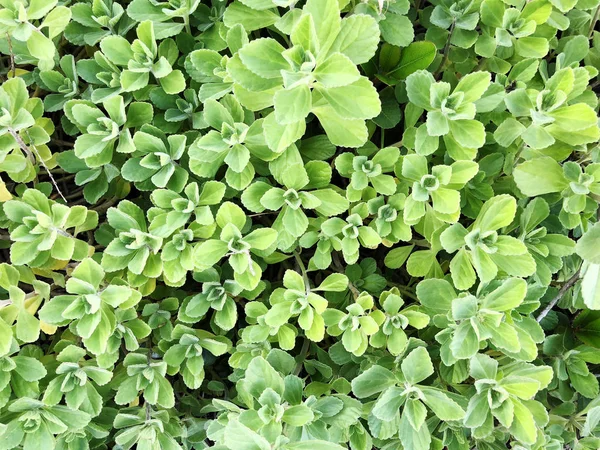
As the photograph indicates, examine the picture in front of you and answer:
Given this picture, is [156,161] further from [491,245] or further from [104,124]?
[491,245]

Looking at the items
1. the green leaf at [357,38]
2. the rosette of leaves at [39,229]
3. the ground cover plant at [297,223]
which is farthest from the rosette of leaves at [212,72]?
the rosette of leaves at [39,229]

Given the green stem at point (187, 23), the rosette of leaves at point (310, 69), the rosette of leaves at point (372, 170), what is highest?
the rosette of leaves at point (310, 69)

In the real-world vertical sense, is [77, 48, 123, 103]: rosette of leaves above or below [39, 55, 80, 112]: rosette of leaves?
above

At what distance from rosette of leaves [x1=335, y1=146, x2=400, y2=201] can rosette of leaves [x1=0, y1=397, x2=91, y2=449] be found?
694mm

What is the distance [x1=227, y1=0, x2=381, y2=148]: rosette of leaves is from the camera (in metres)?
0.81

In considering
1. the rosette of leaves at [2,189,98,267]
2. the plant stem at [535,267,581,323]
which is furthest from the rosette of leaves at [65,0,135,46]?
the plant stem at [535,267,581,323]

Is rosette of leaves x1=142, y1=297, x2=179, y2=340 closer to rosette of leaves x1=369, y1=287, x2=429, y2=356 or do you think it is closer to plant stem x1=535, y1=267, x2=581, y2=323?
rosette of leaves x1=369, y1=287, x2=429, y2=356

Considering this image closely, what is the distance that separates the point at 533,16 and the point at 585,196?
0.38 metres

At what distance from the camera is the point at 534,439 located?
943mm

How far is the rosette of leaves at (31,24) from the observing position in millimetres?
1002

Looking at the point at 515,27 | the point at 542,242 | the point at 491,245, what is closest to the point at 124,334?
the point at 491,245

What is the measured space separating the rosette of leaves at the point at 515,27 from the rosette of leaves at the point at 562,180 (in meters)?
0.23

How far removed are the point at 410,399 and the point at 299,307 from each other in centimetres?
27

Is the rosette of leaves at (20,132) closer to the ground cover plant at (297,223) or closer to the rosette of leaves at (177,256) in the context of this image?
the ground cover plant at (297,223)
